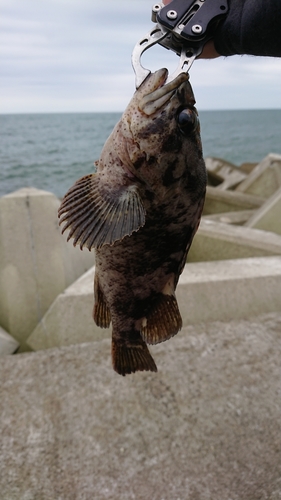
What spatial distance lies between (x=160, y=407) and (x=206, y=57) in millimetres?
2944

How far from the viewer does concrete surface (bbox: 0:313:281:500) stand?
3.46m

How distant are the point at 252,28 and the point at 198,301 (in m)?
3.61

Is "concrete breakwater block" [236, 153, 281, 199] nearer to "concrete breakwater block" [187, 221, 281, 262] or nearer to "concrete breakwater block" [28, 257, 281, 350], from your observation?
"concrete breakwater block" [187, 221, 281, 262]

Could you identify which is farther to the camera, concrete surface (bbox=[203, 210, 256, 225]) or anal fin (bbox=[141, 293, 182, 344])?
concrete surface (bbox=[203, 210, 256, 225])

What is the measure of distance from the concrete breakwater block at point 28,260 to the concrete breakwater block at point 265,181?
698 centimetres

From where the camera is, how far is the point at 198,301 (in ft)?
17.1

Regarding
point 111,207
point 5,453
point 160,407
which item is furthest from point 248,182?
point 111,207

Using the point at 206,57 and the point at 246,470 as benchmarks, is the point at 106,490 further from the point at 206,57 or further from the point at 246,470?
the point at 206,57

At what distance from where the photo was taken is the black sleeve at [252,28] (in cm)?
184

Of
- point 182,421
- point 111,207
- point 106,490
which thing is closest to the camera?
point 111,207

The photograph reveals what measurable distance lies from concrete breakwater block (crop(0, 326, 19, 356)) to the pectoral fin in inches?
144

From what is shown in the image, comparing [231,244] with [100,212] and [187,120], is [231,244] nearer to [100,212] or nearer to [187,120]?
[187,120]

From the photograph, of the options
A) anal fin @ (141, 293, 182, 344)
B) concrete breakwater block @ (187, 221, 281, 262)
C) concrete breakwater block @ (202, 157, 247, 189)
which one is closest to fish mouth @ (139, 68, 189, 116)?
anal fin @ (141, 293, 182, 344)

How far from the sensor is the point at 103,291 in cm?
253
